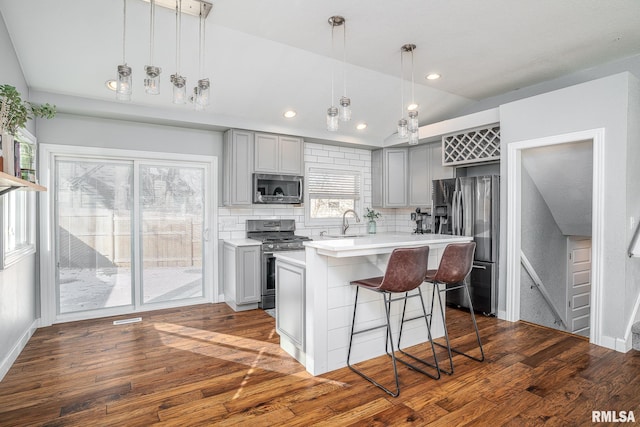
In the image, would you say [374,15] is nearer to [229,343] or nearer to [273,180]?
[273,180]

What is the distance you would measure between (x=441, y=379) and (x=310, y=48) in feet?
10.3

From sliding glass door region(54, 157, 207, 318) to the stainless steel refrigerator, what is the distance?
11.0ft

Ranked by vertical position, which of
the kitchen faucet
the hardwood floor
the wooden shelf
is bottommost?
the hardwood floor

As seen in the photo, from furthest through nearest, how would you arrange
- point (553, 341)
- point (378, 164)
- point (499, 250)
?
point (378, 164) → point (499, 250) → point (553, 341)

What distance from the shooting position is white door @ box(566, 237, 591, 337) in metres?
Result: 4.46

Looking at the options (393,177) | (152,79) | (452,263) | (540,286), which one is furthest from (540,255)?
(152,79)

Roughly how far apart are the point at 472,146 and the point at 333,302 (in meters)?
2.99

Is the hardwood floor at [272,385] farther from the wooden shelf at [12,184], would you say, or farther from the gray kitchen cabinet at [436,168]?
the gray kitchen cabinet at [436,168]

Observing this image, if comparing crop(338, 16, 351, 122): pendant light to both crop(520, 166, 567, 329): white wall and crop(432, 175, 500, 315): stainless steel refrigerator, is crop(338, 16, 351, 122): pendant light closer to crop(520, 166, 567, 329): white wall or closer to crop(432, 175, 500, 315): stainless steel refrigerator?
crop(432, 175, 500, 315): stainless steel refrigerator

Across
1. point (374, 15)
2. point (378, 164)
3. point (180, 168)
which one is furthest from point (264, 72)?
point (378, 164)

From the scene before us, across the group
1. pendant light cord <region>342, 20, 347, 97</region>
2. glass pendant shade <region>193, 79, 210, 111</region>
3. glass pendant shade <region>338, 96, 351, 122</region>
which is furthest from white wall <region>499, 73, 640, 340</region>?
glass pendant shade <region>193, 79, 210, 111</region>

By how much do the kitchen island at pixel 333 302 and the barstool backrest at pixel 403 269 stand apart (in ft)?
0.78

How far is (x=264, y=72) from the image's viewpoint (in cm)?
365

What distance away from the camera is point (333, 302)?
272 centimetres
